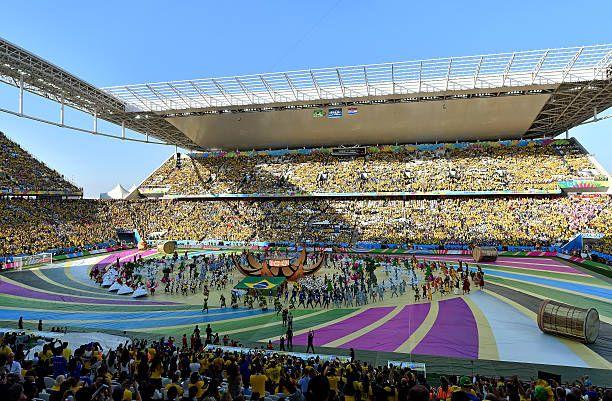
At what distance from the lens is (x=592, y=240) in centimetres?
3709

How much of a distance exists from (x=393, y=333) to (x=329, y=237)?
31.3 metres

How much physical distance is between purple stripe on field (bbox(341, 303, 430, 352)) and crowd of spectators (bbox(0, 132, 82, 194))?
47037 millimetres

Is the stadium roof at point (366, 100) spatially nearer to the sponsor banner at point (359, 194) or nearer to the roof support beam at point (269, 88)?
the roof support beam at point (269, 88)

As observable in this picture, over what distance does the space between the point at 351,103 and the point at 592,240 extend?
29589 mm

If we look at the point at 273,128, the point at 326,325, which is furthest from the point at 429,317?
the point at 273,128

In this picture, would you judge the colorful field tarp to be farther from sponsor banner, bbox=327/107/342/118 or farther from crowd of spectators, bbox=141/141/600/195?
crowd of spectators, bbox=141/141/600/195

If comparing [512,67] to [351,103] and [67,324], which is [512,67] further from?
[67,324]

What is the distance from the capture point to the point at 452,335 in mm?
15641

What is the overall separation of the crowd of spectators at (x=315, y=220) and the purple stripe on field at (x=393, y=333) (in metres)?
25.2

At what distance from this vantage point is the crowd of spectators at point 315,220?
4109 centimetres

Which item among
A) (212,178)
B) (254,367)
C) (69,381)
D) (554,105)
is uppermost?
(554,105)

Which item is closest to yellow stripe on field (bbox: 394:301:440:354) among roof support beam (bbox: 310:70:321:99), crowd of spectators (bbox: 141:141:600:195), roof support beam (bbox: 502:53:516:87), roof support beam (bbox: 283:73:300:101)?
roof support beam (bbox: 502:53:516:87)

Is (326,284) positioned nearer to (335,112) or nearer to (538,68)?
(335,112)

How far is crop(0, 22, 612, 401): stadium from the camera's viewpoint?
11.5m
